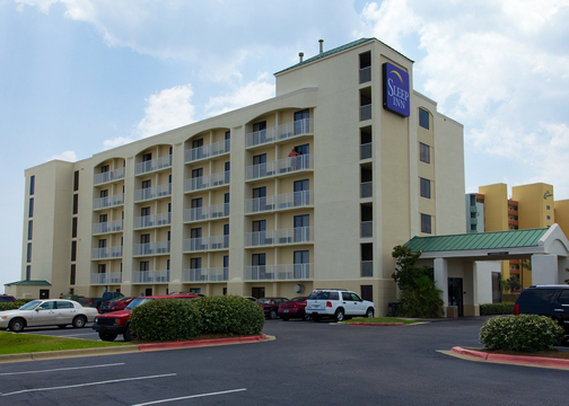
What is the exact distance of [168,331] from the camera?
17797mm

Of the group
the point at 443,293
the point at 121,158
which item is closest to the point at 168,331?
the point at 443,293

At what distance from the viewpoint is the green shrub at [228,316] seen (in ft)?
62.9

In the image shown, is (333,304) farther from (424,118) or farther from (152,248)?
(152,248)

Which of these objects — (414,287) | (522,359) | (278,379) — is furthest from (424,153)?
(278,379)

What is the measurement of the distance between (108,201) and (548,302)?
156 feet

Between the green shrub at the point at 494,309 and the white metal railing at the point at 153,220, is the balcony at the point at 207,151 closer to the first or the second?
the white metal railing at the point at 153,220

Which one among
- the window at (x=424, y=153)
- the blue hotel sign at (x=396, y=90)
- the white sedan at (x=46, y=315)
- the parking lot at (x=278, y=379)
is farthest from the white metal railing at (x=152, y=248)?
the parking lot at (x=278, y=379)

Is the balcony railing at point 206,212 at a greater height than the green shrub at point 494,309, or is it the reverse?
the balcony railing at point 206,212

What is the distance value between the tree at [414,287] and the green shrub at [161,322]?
19.1 metres

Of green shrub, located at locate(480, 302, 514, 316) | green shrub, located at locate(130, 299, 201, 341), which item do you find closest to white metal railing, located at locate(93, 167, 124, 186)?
green shrub, located at locate(480, 302, 514, 316)

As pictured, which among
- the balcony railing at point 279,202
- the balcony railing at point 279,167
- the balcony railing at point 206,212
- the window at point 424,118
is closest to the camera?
the balcony railing at point 279,202

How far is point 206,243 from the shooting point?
46.8 metres

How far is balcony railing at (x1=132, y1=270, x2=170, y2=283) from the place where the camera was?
5012cm

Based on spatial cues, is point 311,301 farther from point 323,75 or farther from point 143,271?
point 143,271
